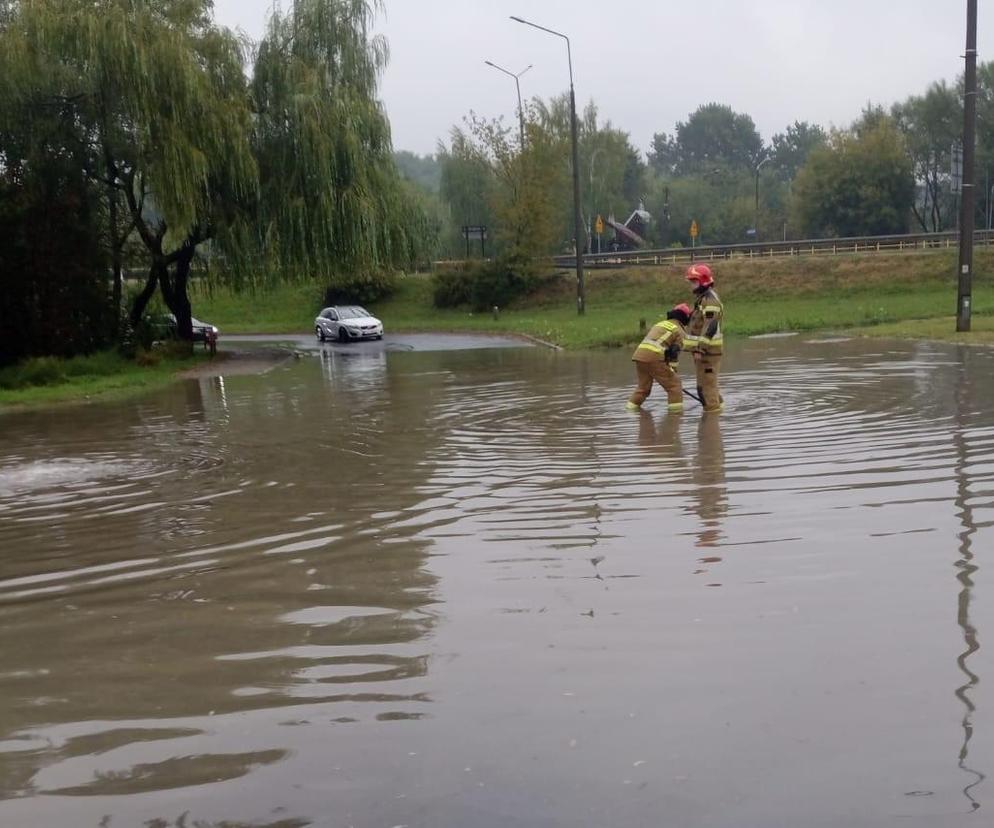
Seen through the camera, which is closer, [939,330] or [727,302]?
[939,330]

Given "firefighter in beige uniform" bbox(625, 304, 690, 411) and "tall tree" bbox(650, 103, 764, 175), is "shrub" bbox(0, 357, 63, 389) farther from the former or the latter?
"tall tree" bbox(650, 103, 764, 175)

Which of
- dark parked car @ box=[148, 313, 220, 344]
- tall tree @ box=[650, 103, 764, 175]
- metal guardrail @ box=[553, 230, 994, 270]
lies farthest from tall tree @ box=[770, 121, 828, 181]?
dark parked car @ box=[148, 313, 220, 344]

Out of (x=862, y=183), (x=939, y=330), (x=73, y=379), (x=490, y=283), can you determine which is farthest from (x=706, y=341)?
(x=862, y=183)

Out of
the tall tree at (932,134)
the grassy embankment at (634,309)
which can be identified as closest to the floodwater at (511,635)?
the grassy embankment at (634,309)

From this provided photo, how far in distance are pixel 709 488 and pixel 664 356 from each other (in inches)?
211

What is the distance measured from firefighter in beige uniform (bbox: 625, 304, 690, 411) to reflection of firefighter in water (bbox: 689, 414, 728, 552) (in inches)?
60.9

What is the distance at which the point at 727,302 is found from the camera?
50.9 metres

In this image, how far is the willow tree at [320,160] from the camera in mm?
30625

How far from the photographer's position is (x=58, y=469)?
11820 mm

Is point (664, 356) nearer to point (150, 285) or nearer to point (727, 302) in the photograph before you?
point (150, 285)

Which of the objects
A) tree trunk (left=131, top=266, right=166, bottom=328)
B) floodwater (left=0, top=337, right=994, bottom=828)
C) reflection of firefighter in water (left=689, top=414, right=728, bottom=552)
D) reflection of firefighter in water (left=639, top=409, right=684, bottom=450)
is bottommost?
reflection of firefighter in water (left=639, top=409, right=684, bottom=450)

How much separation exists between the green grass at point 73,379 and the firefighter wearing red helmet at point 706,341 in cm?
1122

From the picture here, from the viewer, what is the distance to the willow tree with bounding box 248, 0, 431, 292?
3062cm

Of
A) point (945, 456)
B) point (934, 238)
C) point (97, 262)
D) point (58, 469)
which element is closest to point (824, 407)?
point (945, 456)
